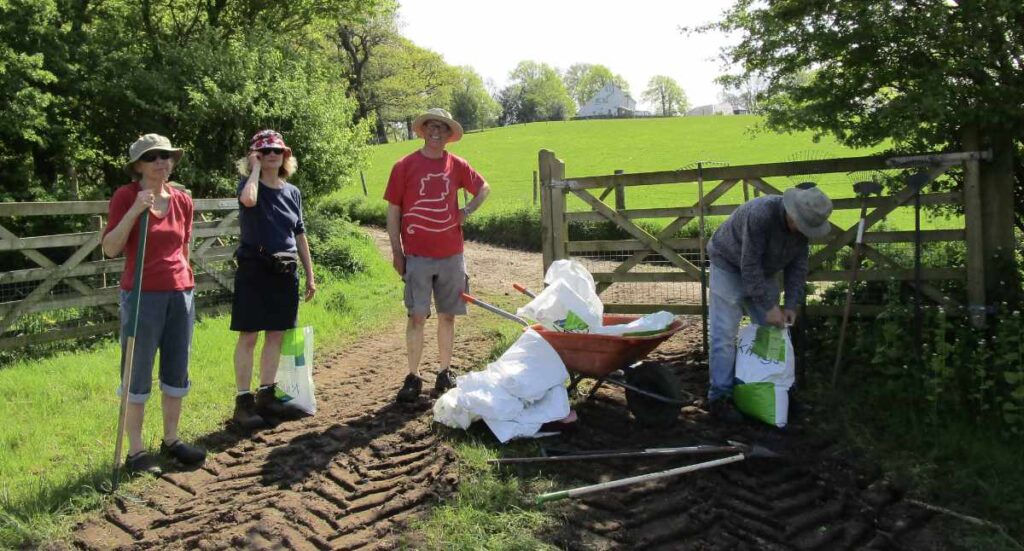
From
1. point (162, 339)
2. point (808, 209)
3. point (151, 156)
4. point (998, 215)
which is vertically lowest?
point (162, 339)

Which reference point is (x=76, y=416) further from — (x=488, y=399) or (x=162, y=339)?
(x=488, y=399)

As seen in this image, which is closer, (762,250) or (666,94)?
(762,250)

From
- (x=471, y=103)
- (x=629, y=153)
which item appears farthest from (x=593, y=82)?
(x=629, y=153)

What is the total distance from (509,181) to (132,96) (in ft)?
63.1

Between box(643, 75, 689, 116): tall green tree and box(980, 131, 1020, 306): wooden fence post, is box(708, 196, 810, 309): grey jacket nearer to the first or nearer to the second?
box(980, 131, 1020, 306): wooden fence post

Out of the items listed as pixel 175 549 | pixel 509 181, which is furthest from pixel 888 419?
pixel 509 181

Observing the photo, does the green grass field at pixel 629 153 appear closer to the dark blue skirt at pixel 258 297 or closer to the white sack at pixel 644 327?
the white sack at pixel 644 327

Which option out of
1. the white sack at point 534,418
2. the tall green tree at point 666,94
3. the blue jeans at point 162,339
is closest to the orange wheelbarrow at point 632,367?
the white sack at point 534,418

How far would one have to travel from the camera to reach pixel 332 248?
12.3 meters

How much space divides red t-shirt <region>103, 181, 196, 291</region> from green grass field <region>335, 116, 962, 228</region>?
12.1m

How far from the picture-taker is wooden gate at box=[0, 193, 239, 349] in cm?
748

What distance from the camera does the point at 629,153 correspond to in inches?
1419

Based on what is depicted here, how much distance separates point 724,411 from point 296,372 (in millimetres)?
3114

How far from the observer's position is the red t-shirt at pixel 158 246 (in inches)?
161
